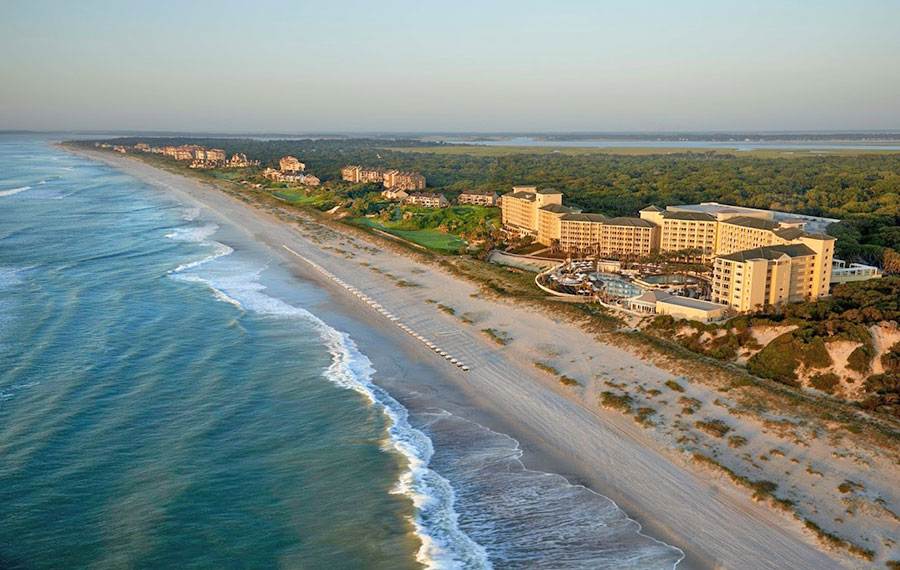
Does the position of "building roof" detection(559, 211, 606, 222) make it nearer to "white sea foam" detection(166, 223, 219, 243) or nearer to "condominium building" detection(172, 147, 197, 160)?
"white sea foam" detection(166, 223, 219, 243)

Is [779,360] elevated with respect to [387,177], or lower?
lower

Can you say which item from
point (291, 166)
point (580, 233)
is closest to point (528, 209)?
point (580, 233)

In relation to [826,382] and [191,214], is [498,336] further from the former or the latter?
[191,214]

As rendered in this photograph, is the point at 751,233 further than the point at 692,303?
Yes

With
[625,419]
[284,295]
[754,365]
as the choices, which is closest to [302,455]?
[625,419]

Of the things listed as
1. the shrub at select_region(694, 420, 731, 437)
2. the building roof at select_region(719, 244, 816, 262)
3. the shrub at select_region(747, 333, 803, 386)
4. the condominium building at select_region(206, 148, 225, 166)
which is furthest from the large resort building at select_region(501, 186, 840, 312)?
the condominium building at select_region(206, 148, 225, 166)
